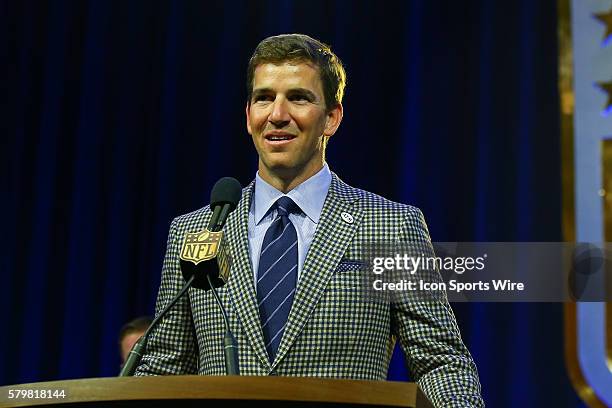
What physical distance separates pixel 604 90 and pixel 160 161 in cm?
144

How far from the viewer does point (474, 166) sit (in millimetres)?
3102

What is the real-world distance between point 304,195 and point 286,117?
0.14 metres

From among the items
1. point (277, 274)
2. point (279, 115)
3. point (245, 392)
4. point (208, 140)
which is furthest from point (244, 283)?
point (208, 140)

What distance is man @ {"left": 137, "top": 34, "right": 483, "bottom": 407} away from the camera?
154 centimetres

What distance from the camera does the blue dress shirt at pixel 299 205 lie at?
1.68 meters

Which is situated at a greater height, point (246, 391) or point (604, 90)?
point (604, 90)


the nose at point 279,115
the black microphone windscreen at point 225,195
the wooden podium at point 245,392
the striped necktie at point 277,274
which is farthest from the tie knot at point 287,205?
the wooden podium at point 245,392

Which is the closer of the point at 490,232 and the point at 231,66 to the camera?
the point at 490,232

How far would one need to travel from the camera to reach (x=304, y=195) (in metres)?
1.70

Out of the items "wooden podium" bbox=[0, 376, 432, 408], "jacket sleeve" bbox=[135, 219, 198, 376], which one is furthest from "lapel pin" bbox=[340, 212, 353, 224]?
"wooden podium" bbox=[0, 376, 432, 408]

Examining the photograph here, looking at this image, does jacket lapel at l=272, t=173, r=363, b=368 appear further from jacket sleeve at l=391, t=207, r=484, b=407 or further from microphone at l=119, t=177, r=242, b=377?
microphone at l=119, t=177, r=242, b=377

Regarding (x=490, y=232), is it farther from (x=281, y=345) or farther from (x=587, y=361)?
(x=281, y=345)

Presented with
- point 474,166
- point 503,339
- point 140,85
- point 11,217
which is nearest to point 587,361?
point 503,339

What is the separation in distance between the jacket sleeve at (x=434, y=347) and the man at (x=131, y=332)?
5.44 ft
